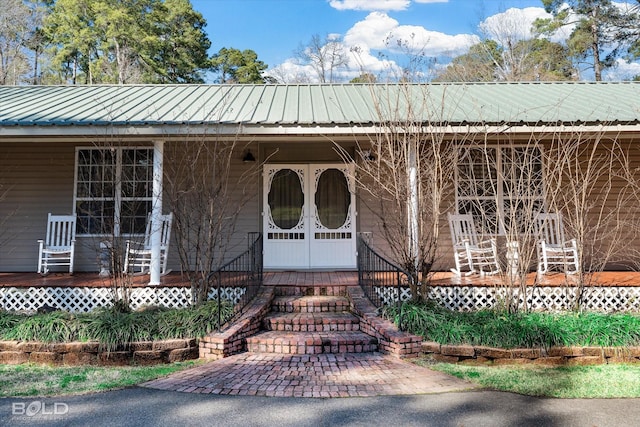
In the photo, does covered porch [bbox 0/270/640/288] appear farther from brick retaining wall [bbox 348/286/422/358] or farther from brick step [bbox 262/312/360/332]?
brick step [bbox 262/312/360/332]

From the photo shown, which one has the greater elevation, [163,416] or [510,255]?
[510,255]

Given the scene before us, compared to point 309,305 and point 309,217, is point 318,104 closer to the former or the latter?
point 309,217

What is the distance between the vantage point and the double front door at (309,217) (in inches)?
325

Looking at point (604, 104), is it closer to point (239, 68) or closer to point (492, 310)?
point (492, 310)

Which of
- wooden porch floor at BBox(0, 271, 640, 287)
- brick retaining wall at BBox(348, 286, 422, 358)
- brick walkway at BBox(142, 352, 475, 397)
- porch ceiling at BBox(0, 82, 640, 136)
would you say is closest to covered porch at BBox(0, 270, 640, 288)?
wooden porch floor at BBox(0, 271, 640, 287)

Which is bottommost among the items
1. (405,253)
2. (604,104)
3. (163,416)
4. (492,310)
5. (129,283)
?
(163,416)

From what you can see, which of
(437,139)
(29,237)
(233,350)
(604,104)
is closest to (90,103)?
(29,237)

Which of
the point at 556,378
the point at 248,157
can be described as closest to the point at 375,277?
the point at 556,378

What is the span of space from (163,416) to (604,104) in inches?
348

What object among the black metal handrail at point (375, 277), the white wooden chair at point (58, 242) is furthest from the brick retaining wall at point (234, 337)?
the white wooden chair at point (58, 242)

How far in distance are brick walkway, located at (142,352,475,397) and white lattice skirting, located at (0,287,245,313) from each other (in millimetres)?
1721

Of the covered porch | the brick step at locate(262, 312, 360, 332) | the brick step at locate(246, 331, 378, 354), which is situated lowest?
the brick step at locate(246, 331, 378, 354)

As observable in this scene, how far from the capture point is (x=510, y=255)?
18.1 feet

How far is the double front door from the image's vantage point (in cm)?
825
